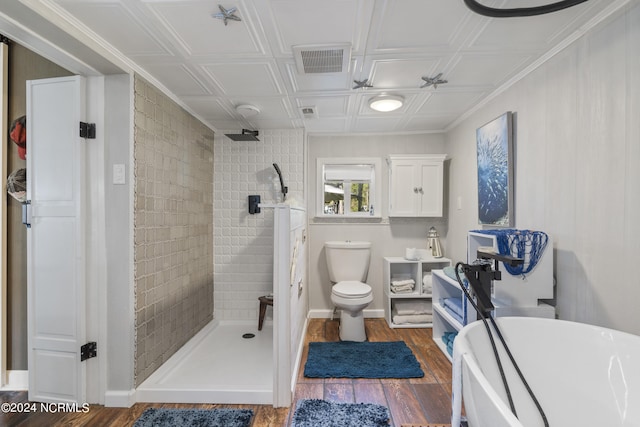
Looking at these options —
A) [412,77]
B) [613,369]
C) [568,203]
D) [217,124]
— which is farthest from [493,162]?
[217,124]

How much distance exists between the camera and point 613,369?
1057mm

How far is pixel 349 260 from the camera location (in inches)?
115

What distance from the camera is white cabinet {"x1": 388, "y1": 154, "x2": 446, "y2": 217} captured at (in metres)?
2.99

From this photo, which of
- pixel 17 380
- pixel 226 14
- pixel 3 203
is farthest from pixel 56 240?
pixel 226 14

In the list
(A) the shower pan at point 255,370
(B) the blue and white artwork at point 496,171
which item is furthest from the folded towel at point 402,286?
(A) the shower pan at point 255,370

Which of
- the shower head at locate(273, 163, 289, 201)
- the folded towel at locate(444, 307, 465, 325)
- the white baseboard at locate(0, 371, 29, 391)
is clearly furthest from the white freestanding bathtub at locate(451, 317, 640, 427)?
the white baseboard at locate(0, 371, 29, 391)

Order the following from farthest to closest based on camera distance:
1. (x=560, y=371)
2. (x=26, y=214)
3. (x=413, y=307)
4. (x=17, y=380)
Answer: (x=413, y=307), (x=17, y=380), (x=26, y=214), (x=560, y=371)

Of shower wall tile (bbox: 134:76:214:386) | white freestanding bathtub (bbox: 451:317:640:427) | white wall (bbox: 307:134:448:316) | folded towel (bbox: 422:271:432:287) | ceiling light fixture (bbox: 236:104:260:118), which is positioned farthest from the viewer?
white wall (bbox: 307:134:448:316)

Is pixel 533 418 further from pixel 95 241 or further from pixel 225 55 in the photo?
pixel 95 241

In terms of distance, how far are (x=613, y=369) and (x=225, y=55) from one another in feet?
7.70

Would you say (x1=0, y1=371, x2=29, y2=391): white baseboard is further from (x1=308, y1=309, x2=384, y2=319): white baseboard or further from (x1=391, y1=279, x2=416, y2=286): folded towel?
(x1=391, y1=279, x2=416, y2=286): folded towel

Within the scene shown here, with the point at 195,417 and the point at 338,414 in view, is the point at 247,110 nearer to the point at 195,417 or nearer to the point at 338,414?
the point at 195,417

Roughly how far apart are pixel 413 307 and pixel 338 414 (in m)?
1.61

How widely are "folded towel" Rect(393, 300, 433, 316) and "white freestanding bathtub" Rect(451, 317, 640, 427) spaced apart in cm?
172
